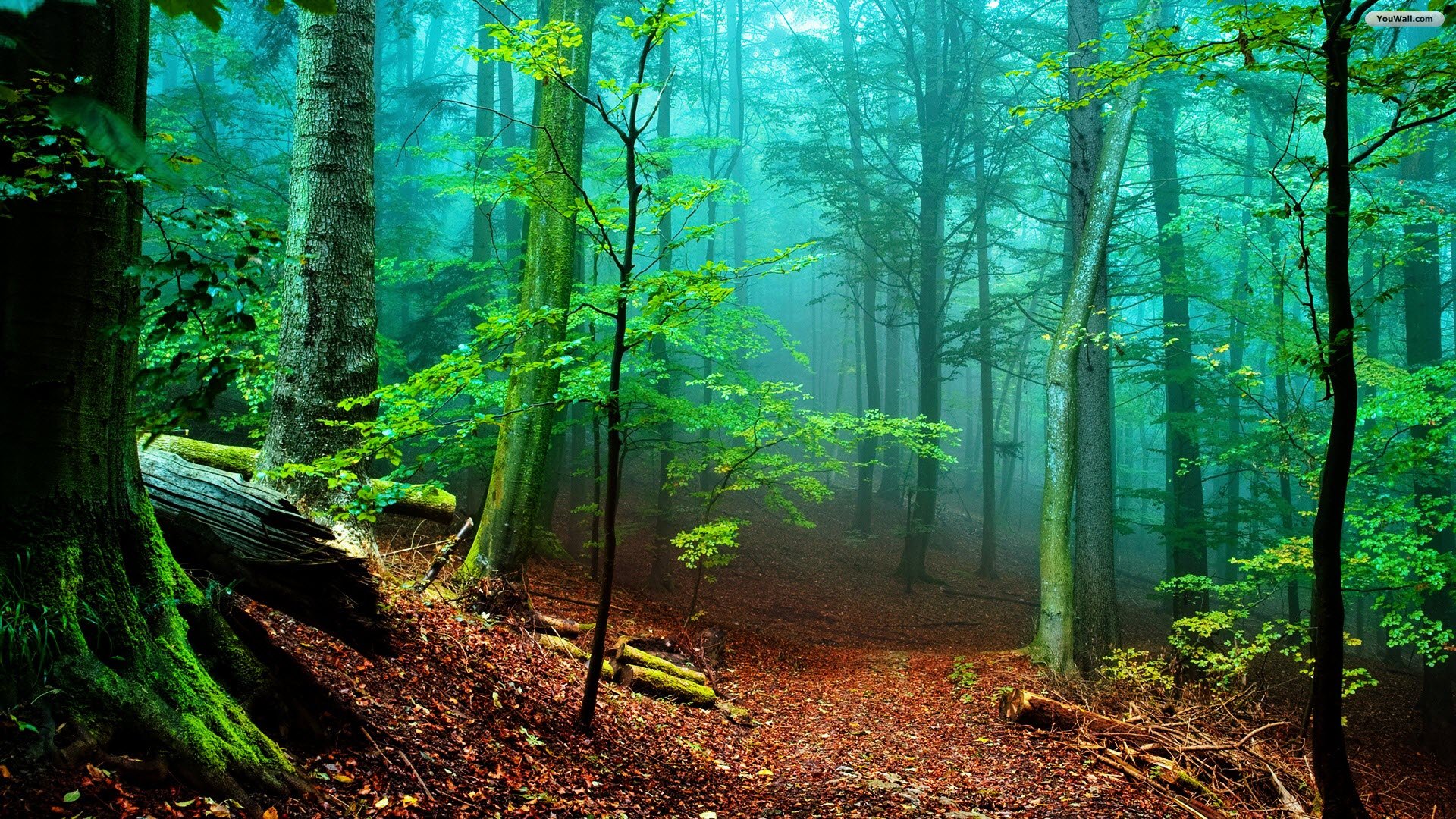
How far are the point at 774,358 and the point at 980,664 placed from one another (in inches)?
1327

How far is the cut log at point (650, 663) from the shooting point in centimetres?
730

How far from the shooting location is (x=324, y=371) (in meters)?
4.89

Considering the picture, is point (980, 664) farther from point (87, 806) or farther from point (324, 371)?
point (87, 806)

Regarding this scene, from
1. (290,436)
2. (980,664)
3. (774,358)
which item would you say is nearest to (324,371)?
(290,436)

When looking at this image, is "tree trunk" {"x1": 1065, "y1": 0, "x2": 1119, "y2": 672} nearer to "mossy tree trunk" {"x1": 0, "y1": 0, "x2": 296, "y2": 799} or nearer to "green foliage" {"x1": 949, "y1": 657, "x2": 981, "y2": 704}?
"green foliage" {"x1": 949, "y1": 657, "x2": 981, "y2": 704}

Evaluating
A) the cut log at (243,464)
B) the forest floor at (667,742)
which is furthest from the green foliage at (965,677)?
the cut log at (243,464)

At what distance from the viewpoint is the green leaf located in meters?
0.90

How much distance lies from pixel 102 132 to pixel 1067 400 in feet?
30.6

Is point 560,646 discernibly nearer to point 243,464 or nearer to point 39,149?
point 243,464

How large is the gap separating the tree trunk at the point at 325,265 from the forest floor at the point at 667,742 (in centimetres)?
131

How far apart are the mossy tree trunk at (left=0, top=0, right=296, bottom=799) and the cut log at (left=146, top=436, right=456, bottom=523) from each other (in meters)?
2.11

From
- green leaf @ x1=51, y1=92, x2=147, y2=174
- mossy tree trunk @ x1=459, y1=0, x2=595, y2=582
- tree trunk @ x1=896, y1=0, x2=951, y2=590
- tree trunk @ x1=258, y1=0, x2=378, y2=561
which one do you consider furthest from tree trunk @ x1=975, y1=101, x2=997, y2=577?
green leaf @ x1=51, y1=92, x2=147, y2=174

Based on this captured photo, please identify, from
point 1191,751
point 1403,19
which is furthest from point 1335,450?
point 1191,751

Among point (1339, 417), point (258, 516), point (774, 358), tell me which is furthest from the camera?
point (774, 358)
